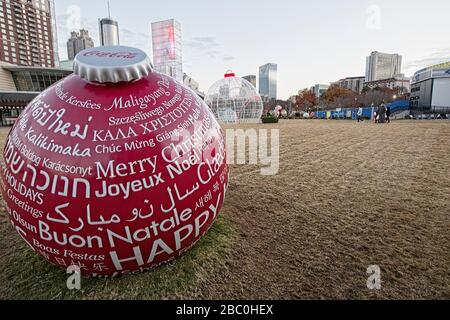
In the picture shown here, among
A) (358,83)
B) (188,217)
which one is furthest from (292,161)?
(358,83)

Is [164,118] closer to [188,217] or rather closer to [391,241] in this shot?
[188,217]

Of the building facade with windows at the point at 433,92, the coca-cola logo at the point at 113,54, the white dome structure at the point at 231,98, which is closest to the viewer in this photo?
the coca-cola logo at the point at 113,54

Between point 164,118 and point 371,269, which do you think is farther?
point 371,269

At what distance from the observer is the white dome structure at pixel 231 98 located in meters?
31.2

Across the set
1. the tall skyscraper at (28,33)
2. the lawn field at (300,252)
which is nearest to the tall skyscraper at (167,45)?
the lawn field at (300,252)

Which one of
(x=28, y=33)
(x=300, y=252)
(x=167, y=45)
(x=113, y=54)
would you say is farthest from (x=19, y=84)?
(x=28, y=33)

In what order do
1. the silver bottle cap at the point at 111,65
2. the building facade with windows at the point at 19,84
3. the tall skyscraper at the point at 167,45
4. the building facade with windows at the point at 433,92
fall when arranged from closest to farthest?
1. the silver bottle cap at the point at 111,65
2. the building facade with windows at the point at 19,84
3. the building facade with windows at the point at 433,92
4. the tall skyscraper at the point at 167,45

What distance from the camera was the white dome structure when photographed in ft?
102

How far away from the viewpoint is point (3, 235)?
382 centimetres

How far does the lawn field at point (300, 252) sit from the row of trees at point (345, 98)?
74.4 m

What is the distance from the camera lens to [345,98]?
3329 inches

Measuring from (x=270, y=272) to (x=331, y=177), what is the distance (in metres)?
4.15

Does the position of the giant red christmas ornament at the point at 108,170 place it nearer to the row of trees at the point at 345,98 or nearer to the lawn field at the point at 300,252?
the lawn field at the point at 300,252

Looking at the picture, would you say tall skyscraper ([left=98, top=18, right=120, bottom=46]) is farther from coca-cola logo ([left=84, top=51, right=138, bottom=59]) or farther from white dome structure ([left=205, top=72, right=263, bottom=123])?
coca-cola logo ([left=84, top=51, right=138, bottom=59])
